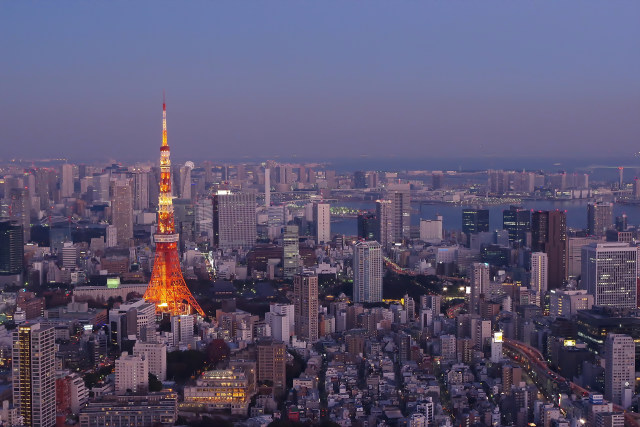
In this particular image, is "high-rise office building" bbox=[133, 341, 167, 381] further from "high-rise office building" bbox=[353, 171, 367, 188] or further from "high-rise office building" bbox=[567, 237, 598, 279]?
"high-rise office building" bbox=[353, 171, 367, 188]

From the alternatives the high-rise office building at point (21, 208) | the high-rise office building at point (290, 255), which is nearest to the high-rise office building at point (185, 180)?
the high-rise office building at point (290, 255)

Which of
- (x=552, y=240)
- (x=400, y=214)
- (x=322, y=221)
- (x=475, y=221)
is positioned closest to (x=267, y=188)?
(x=322, y=221)

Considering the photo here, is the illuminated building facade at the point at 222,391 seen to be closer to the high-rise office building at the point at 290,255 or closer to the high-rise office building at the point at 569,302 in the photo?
the high-rise office building at the point at 569,302

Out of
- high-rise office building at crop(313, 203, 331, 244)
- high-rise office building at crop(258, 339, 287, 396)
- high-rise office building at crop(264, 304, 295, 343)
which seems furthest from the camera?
high-rise office building at crop(313, 203, 331, 244)

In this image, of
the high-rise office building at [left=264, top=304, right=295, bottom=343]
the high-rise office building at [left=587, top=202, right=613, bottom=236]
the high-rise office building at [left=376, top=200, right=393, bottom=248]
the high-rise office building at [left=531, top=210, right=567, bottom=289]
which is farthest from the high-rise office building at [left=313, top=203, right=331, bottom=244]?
the high-rise office building at [left=264, top=304, right=295, bottom=343]

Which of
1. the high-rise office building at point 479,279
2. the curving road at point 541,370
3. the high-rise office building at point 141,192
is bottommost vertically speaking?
the curving road at point 541,370

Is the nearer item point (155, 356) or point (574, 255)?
point (155, 356)

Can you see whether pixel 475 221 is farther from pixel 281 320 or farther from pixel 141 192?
pixel 281 320
